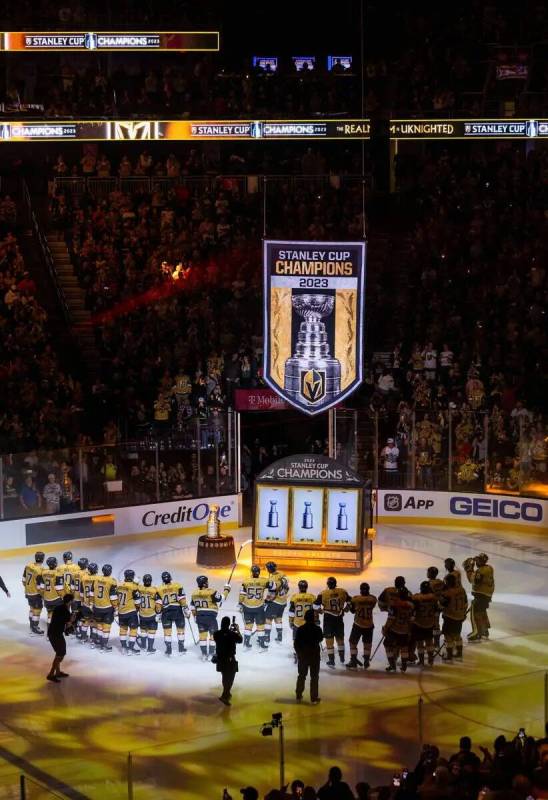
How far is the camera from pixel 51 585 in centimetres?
1966

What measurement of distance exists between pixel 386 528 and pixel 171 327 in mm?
6619

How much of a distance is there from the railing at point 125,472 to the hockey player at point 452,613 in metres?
9.12

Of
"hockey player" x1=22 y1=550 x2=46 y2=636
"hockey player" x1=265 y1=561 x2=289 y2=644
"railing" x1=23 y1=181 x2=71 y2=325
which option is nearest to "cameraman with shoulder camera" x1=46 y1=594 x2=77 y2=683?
"hockey player" x1=22 y1=550 x2=46 y2=636

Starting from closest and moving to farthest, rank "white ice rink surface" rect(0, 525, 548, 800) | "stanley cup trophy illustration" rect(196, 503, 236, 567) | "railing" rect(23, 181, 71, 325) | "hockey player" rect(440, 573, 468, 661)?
"white ice rink surface" rect(0, 525, 548, 800)
"hockey player" rect(440, 573, 468, 661)
"stanley cup trophy illustration" rect(196, 503, 236, 567)
"railing" rect(23, 181, 71, 325)

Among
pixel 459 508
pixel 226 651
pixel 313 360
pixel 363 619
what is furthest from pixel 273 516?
pixel 226 651

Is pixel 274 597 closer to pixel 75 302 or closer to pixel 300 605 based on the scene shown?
pixel 300 605

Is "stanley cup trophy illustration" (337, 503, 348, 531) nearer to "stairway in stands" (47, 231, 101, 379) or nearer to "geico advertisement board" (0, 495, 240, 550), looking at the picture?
"geico advertisement board" (0, 495, 240, 550)

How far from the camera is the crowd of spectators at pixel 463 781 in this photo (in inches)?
420

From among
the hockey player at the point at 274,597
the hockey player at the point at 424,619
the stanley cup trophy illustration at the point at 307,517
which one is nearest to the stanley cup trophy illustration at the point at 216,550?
the stanley cup trophy illustration at the point at 307,517

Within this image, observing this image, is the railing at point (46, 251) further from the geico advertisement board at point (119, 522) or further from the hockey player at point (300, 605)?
the hockey player at point (300, 605)

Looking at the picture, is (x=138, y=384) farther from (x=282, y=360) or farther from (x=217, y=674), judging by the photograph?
→ (x=217, y=674)

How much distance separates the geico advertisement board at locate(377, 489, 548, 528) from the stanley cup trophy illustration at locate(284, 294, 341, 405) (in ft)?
17.3

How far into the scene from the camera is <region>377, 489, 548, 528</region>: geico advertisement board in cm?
2692

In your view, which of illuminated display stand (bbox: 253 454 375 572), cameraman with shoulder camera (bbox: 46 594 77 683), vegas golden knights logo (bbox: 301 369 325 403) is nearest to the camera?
cameraman with shoulder camera (bbox: 46 594 77 683)
